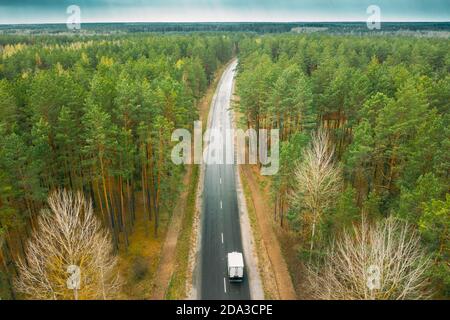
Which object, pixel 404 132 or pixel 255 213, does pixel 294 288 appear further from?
pixel 404 132

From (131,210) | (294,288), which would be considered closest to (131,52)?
(131,210)

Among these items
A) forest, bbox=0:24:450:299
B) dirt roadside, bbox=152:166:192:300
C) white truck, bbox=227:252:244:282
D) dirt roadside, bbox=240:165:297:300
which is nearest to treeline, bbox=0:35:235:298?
forest, bbox=0:24:450:299

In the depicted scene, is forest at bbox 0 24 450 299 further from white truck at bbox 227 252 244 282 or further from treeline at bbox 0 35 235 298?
white truck at bbox 227 252 244 282

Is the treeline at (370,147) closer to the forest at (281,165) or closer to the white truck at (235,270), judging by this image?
the forest at (281,165)

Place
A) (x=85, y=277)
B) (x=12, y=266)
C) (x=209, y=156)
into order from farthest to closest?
(x=209, y=156)
(x=12, y=266)
(x=85, y=277)
